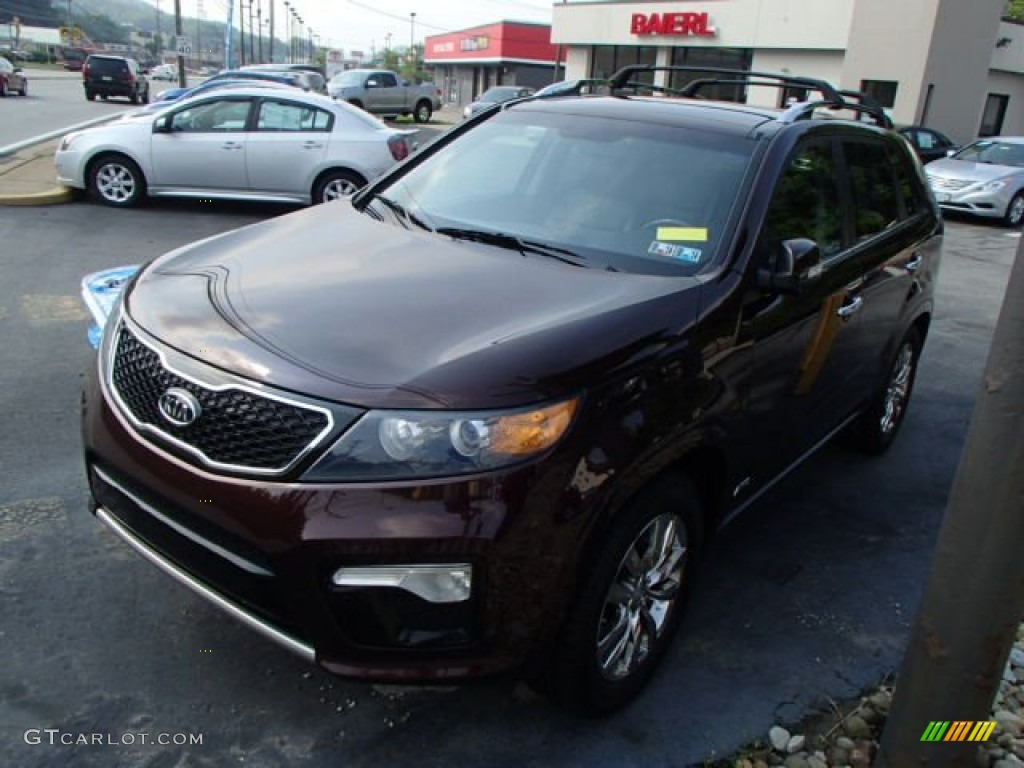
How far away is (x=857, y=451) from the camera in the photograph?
16.6ft

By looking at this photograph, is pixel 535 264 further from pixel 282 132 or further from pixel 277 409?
pixel 282 132

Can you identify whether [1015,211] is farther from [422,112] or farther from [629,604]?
[422,112]

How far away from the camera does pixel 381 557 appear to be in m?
2.15

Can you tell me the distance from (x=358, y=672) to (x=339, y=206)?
87.2 inches

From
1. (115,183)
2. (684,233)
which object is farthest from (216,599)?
(115,183)

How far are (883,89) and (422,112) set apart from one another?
58.7 feet

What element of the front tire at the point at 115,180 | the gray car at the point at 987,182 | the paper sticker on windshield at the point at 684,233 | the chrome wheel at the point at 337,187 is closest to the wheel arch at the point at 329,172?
the chrome wheel at the point at 337,187

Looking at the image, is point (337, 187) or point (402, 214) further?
point (337, 187)

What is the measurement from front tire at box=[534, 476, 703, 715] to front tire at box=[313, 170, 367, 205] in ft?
29.5

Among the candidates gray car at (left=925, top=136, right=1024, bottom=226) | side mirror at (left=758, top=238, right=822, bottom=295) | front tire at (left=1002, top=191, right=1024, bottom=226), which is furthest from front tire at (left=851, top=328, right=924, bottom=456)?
front tire at (left=1002, top=191, right=1024, bottom=226)

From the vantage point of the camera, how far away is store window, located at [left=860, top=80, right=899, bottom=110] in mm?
26891

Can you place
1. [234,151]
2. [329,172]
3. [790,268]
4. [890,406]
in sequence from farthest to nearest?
[329,172] → [234,151] → [890,406] → [790,268]

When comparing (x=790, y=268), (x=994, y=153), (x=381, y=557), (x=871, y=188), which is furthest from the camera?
(x=994, y=153)

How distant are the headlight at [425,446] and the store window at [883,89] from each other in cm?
2834
